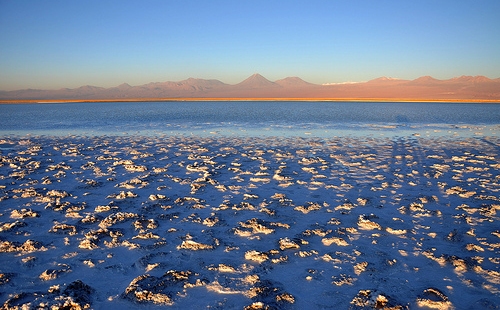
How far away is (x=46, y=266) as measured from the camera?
3477 millimetres

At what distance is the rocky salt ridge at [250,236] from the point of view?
3010 mm

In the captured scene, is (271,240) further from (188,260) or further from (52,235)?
(52,235)

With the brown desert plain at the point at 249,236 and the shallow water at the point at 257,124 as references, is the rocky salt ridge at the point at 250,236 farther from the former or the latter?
the shallow water at the point at 257,124

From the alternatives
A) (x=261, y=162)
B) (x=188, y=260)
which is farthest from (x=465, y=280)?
(x=261, y=162)

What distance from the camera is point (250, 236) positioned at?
4.29m

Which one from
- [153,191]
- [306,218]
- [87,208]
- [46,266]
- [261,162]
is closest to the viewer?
[46,266]

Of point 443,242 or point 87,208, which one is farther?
point 87,208

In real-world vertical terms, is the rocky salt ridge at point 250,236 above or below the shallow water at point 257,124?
below

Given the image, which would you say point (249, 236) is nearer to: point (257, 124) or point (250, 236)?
point (250, 236)

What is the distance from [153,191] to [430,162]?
24.4ft

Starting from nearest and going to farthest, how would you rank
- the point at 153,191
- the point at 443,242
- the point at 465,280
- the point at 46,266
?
Answer: 1. the point at 465,280
2. the point at 46,266
3. the point at 443,242
4. the point at 153,191

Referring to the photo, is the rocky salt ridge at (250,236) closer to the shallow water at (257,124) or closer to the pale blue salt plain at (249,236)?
the pale blue salt plain at (249,236)

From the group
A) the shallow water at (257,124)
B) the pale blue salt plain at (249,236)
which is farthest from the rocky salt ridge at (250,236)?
the shallow water at (257,124)

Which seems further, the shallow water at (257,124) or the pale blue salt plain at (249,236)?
the shallow water at (257,124)
